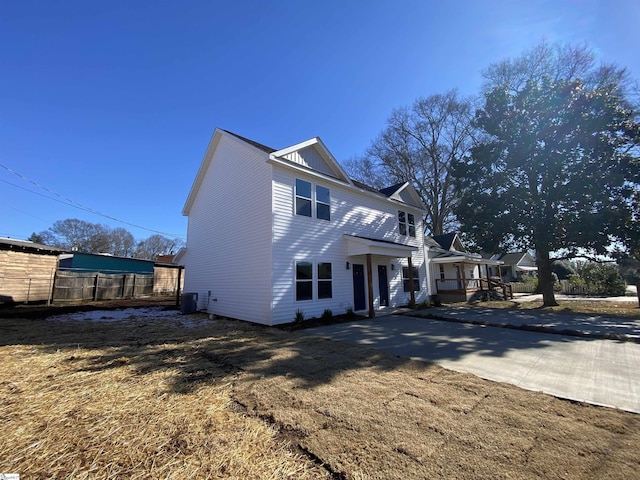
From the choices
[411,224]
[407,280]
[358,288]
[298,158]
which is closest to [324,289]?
[358,288]

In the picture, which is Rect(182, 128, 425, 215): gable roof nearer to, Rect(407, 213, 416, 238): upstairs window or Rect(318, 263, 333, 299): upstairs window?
Rect(407, 213, 416, 238): upstairs window

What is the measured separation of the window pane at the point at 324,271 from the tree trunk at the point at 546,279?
12465 millimetres

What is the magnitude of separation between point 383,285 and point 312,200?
5.95m

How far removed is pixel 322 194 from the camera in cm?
1210

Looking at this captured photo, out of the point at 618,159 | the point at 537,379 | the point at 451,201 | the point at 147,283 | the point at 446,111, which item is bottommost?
the point at 537,379

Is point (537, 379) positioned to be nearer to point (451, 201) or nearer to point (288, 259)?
point (288, 259)

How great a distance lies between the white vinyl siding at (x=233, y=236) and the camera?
10281mm

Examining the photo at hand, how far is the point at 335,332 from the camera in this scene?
8.56 metres

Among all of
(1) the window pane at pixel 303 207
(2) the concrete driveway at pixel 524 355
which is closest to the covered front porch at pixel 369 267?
(1) the window pane at pixel 303 207

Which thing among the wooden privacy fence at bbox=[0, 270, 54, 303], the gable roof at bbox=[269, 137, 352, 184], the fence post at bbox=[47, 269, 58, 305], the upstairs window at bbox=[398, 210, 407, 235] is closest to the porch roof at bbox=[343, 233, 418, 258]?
the gable roof at bbox=[269, 137, 352, 184]

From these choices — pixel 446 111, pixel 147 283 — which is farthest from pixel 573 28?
pixel 147 283

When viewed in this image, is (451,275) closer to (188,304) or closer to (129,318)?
(188,304)

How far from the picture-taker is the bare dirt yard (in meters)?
2.36

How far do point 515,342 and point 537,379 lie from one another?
300 centimetres
